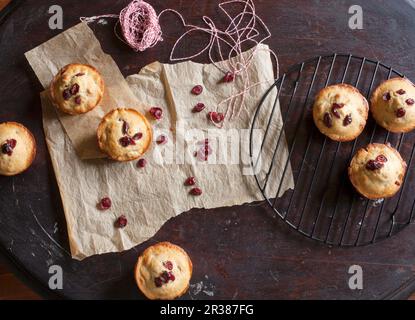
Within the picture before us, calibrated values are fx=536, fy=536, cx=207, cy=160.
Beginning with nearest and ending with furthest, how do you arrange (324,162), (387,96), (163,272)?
→ 1. (163,272)
2. (387,96)
3. (324,162)

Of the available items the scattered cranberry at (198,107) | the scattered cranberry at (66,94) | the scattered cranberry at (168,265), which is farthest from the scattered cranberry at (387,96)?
the scattered cranberry at (66,94)

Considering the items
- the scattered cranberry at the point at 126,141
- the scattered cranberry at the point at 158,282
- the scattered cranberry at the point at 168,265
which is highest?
the scattered cranberry at the point at 126,141

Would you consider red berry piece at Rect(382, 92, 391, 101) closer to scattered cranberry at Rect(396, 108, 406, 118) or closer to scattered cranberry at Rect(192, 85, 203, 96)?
scattered cranberry at Rect(396, 108, 406, 118)

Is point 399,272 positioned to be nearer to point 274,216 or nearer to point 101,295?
point 274,216

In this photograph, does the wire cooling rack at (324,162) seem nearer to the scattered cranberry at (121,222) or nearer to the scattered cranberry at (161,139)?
the scattered cranberry at (161,139)

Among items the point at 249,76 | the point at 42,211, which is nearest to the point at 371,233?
the point at 249,76

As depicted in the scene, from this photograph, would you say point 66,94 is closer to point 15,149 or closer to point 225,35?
point 15,149

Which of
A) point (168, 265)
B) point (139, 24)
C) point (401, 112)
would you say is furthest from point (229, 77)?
point (168, 265)
